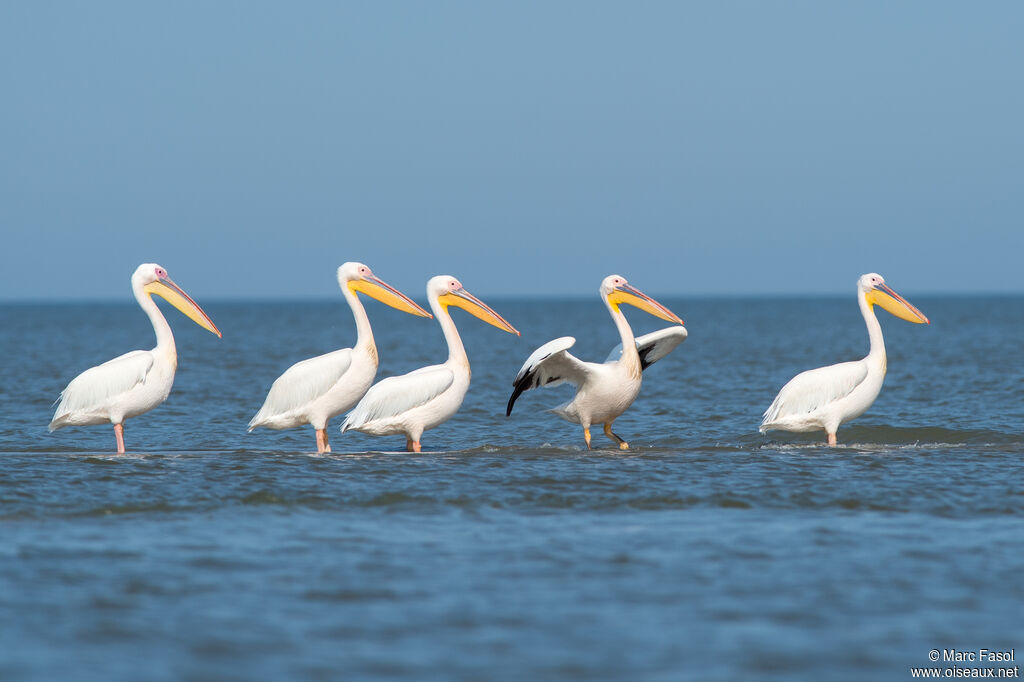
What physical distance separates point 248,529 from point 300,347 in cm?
2895

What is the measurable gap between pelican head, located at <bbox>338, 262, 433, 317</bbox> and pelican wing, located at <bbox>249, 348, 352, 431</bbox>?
0.98 metres

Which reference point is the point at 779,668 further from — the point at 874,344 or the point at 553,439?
the point at 553,439

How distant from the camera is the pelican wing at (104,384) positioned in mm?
9047

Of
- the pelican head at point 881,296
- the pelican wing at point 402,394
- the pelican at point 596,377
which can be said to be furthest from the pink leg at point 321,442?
the pelican head at point 881,296

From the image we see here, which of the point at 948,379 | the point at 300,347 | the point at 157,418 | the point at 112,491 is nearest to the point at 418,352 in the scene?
the point at 300,347

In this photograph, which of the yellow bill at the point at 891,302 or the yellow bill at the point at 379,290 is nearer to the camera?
the yellow bill at the point at 379,290

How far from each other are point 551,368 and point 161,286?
3.34 m

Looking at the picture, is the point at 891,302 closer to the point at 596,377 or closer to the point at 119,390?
the point at 596,377

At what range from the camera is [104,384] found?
9047mm

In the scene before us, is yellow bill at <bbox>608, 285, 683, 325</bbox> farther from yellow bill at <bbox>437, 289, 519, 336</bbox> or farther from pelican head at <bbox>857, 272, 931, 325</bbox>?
pelican head at <bbox>857, 272, 931, 325</bbox>

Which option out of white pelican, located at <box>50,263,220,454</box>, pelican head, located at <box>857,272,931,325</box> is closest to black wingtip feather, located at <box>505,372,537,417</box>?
white pelican, located at <box>50,263,220,454</box>

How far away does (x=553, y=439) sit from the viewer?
1134 centimetres

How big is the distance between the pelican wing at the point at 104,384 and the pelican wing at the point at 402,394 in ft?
5.43

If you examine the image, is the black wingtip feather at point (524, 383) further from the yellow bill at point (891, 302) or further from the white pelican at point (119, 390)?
the yellow bill at point (891, 302)
